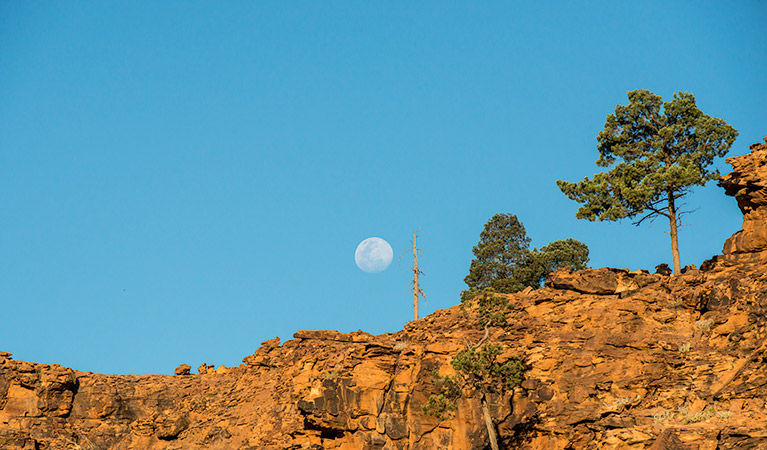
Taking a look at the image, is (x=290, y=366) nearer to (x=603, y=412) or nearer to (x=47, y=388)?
(x=47, y=388)

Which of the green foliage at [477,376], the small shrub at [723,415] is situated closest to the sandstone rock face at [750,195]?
the small shrub at [723,415]

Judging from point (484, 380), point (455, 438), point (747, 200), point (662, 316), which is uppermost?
point (747, 200)

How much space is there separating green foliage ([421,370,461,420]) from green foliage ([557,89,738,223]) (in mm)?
16927

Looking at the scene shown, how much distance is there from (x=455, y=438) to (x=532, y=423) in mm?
3711

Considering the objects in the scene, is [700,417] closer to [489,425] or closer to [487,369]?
[489,425]

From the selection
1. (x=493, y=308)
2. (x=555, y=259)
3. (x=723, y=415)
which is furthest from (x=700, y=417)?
(x=555, y=259)

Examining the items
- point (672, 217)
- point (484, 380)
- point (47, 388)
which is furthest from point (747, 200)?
point (47, 388)

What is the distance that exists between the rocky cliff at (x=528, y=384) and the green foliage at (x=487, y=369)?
3.26 feet

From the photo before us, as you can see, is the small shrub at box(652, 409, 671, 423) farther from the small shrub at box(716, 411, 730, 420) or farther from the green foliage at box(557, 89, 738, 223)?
the green foliage at box(557, 89, 738, 223)

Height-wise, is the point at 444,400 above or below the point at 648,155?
below

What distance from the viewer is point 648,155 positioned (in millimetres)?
48375

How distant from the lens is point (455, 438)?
36062mm

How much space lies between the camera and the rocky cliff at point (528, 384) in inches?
1268

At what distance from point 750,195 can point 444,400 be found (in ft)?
59.7
